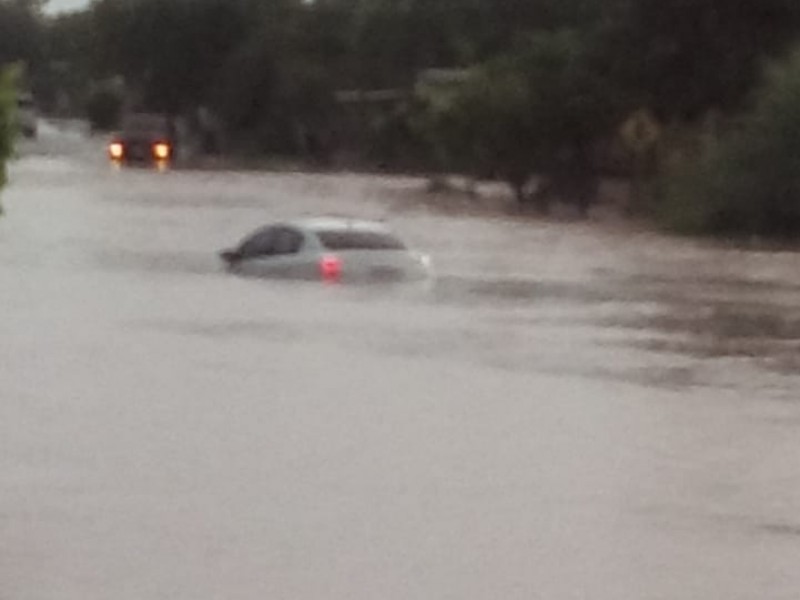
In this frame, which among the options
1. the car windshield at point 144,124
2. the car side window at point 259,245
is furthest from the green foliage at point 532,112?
the car windshield at point 144,124

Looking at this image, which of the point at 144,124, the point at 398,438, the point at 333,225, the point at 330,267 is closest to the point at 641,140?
the point at 333,225

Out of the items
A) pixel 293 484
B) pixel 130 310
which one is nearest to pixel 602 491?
pixel 293 484

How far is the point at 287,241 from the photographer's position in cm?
3591

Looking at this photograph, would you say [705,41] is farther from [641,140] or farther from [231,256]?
[231,256]

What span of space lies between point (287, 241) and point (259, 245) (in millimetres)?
540

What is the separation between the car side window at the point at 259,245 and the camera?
36031mm

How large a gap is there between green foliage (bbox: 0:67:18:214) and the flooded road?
6.23ft

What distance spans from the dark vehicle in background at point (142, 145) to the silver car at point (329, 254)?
5979cm

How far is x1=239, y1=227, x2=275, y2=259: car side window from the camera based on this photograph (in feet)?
118

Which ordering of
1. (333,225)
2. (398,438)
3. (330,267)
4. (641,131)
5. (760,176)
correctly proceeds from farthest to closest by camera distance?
Result: (641,131)
(760,176)
(333,225)
(330,267)
(398,438)

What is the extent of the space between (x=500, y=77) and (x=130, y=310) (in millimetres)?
35529

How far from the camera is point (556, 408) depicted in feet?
66.6

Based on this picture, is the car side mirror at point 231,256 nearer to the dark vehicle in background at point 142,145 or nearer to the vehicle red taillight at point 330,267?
the vehicle red taillight at point 330,267

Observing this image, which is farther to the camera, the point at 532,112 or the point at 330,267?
the point at 532,112
